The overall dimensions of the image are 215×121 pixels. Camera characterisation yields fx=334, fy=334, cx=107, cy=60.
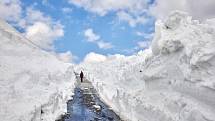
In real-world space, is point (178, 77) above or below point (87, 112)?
above

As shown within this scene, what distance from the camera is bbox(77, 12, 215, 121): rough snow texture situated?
14977 millimetres

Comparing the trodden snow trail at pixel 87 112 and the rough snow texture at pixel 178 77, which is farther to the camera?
the trodden snow trail at pixel 87 112

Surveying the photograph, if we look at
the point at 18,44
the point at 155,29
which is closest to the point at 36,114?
the point at 155,29

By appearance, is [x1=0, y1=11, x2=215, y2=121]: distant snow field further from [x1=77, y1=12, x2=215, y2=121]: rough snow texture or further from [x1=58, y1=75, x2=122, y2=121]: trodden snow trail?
[x1=58, y1=75, x2=122, y2=121]: trodden snow trail

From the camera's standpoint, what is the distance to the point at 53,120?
1936 centimetres

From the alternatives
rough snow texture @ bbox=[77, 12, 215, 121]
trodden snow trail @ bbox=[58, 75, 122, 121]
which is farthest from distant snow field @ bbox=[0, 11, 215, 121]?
trodden snow trail @ bbox=[58, 75, 122, 121]

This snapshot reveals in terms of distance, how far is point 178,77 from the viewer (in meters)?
18.4

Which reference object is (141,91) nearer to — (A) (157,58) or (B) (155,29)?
(A) (157,58)

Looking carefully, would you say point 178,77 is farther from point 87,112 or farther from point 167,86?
point 87,112

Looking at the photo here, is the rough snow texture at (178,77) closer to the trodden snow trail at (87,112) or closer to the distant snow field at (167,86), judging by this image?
the distant snow field at (167,86)

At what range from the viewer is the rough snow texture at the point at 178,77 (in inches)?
590

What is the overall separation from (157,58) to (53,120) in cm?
815

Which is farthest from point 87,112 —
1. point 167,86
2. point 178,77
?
point 178,77

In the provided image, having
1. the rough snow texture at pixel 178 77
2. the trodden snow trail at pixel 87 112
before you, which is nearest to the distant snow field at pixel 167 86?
the rough snow texture at pixel 178 77
